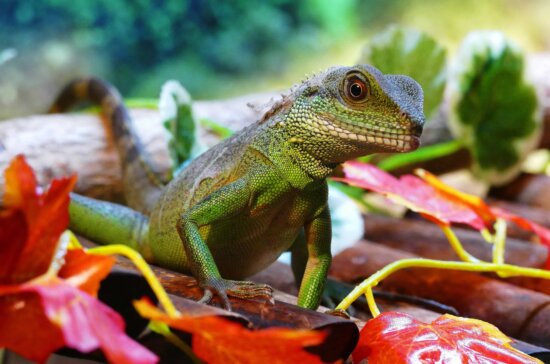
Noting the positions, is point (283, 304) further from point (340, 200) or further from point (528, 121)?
point (528, 121)

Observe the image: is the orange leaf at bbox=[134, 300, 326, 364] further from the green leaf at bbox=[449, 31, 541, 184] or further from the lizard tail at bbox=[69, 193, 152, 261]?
the green leaf at bbox=[449, 31, 541, 184]

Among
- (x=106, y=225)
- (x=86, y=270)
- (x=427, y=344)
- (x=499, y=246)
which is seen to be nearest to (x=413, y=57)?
(x=499, y=246)

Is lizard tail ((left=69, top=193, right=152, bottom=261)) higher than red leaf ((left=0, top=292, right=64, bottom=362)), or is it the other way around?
red leaf ((left=0, top=292, right=64, bottom=362))

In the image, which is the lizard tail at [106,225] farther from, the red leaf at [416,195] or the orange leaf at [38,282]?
the orange leaf at [38,282]

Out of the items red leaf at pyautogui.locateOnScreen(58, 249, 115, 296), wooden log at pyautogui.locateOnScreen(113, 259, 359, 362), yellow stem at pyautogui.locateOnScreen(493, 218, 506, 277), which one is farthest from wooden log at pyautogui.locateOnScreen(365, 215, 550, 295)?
red leaf at pyautogui.locateOnScreen(58, 249, 115, 296)

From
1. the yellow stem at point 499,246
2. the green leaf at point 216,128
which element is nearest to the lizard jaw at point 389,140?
the yellow stem at point 499,246

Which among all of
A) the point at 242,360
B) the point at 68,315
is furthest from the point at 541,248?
the point at 68,315

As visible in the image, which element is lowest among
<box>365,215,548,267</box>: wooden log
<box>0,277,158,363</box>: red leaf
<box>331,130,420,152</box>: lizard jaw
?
<box>365,215,548,267</box>: wooden log

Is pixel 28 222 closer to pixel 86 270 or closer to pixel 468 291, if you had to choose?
pixel 86 270
